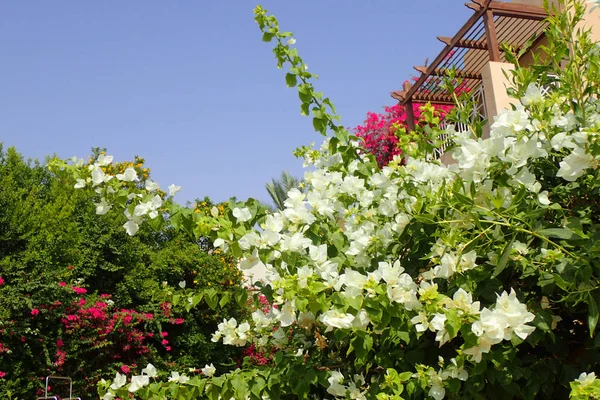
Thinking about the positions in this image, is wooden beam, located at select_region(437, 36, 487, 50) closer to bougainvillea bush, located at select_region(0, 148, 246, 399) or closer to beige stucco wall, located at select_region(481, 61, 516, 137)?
beige stucco wall, located at select_region(481, 61, 516, 137)

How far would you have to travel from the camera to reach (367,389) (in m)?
1.64

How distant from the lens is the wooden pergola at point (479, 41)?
6633 mm

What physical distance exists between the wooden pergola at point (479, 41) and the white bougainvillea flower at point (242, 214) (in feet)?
15.3

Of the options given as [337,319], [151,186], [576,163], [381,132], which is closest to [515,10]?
[381,132]

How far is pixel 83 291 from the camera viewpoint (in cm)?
656

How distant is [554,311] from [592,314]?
37 centimetres

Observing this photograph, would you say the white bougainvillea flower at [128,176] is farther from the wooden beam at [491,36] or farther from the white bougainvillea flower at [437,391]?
the wooden beam at [491,36]

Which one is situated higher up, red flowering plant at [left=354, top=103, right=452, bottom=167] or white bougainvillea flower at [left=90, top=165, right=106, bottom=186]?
red flowering plant at [left=354, top=103, right=452, bottom=167]

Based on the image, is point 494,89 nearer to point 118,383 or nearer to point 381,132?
point 381,132

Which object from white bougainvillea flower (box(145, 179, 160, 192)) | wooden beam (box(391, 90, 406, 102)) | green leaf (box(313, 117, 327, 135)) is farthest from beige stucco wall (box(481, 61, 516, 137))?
white bougainvillea flower (box(145, 179, 160, 192))

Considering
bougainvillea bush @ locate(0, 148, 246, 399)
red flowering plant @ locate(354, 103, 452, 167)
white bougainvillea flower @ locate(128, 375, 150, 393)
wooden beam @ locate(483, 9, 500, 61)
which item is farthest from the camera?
red flowering plant @ locate(354, 103, 452, 167)

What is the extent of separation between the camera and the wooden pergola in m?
6.63

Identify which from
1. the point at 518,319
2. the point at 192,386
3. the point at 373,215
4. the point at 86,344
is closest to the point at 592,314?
the point at 518,319

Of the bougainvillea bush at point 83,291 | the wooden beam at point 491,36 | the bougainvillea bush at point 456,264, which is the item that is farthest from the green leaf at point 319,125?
A: the wooden beam at point 491,36
